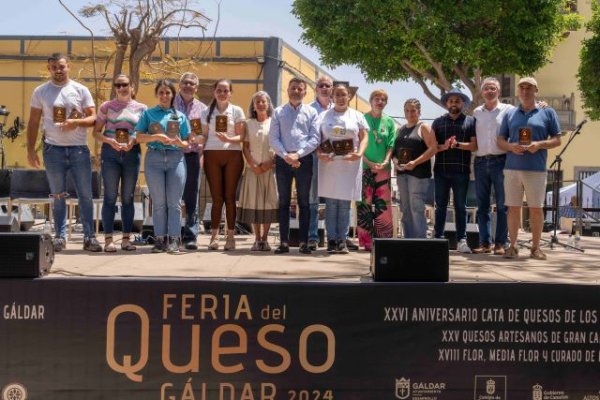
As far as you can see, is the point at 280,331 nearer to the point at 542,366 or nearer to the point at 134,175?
the point at 542,366

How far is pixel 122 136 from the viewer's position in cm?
623

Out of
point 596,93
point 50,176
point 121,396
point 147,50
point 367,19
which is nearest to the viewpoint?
point 121,396

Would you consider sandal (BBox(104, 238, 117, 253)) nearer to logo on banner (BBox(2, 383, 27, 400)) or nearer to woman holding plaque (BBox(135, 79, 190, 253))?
woman holding plaque (BBox(135, 79, 190, 253))

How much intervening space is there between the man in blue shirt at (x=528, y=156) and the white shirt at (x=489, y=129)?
0.19m

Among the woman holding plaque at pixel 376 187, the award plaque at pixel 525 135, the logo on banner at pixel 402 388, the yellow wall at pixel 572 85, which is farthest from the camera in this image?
the yellow wall at pixel 572 85

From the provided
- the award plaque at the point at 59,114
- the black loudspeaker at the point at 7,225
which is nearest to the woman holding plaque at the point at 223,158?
the award plaque at the point at 59,114

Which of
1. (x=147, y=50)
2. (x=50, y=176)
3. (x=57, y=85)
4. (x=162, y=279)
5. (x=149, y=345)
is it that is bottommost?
(x=149, y=345)

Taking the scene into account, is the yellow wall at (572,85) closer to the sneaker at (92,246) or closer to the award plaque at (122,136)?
the award plaque at (122,136)

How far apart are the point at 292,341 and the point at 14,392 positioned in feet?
4.78

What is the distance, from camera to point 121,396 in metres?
4.20

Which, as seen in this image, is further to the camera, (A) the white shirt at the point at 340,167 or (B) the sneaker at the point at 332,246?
(A) the white shirt at the point at 340,167

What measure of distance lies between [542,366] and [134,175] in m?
3.56

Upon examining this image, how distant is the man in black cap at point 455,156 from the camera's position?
6891mm

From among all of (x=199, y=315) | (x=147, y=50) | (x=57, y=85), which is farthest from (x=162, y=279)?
(x=147, y=50)
